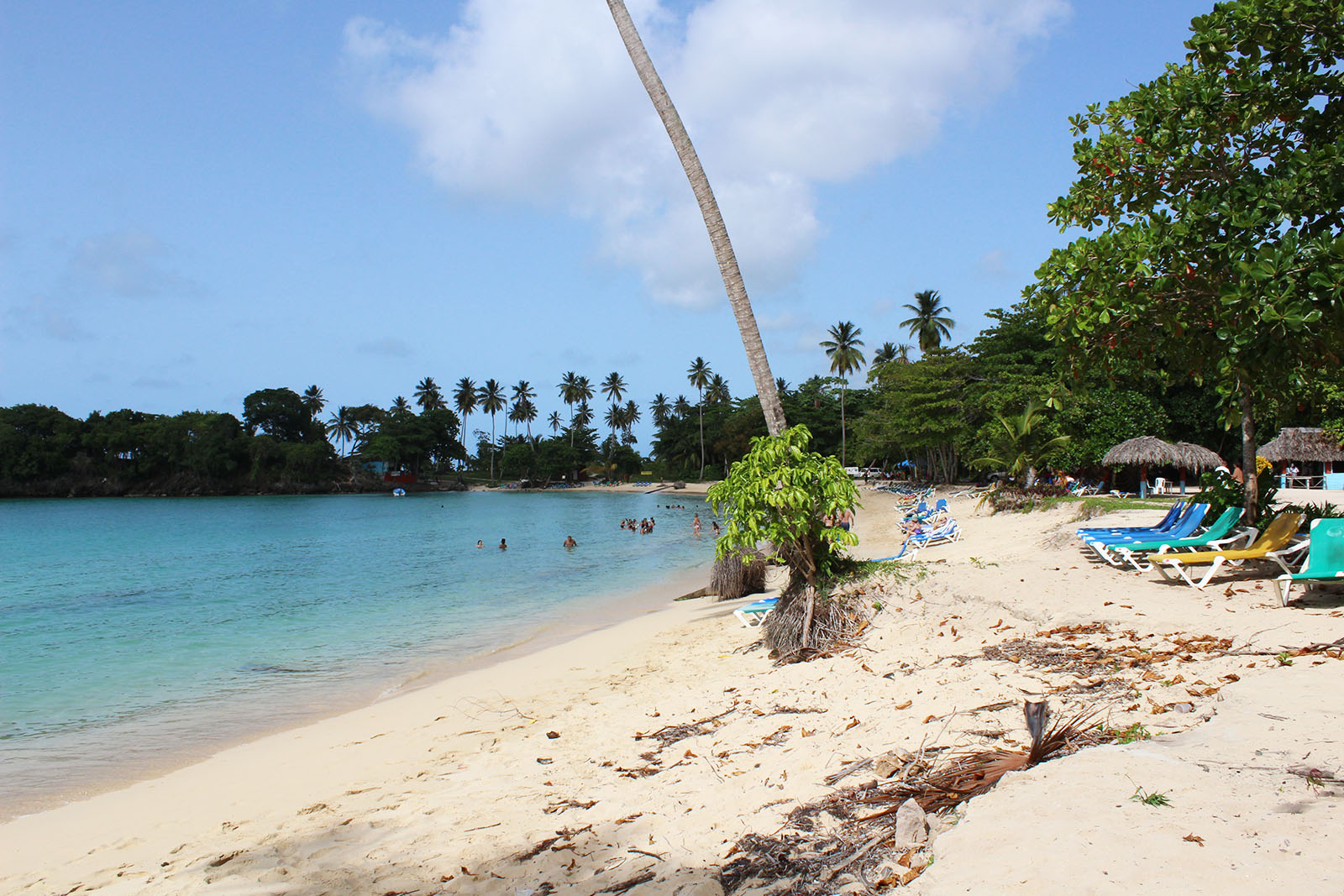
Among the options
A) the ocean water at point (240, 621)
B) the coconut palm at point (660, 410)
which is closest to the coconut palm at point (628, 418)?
the coconut palm at point (660, 410)

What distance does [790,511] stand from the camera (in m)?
8.09

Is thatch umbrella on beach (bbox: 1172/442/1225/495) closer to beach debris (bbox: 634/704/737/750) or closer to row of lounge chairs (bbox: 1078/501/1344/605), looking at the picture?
row of lounge chairs (bbox: 1078/501/1344/605)

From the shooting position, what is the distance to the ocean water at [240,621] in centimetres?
863

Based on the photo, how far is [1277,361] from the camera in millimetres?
5695

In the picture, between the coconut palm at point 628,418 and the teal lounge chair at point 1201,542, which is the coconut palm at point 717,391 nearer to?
the coconut palm at point 628,418

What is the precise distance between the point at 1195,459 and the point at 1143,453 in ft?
7.20

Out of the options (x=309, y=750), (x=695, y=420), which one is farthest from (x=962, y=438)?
(x=695, y=420)

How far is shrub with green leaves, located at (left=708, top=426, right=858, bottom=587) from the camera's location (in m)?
7.97

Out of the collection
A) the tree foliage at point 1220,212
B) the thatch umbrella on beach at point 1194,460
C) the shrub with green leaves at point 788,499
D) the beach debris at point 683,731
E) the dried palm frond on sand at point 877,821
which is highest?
the tree foliage at point 1220,212

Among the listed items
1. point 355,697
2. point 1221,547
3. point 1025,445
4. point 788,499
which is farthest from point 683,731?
point 1025,445

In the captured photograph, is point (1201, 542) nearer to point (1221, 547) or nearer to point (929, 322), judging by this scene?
point (1221, 547)

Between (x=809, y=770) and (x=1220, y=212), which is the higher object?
(x=1220, y=212)

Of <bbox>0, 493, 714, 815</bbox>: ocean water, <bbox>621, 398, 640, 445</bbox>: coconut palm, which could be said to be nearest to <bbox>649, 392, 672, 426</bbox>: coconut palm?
<bbox>621, 398, 640, 445</bbox>: coconut palm

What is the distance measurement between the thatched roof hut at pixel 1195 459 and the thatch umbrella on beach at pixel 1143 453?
9.3 inches
